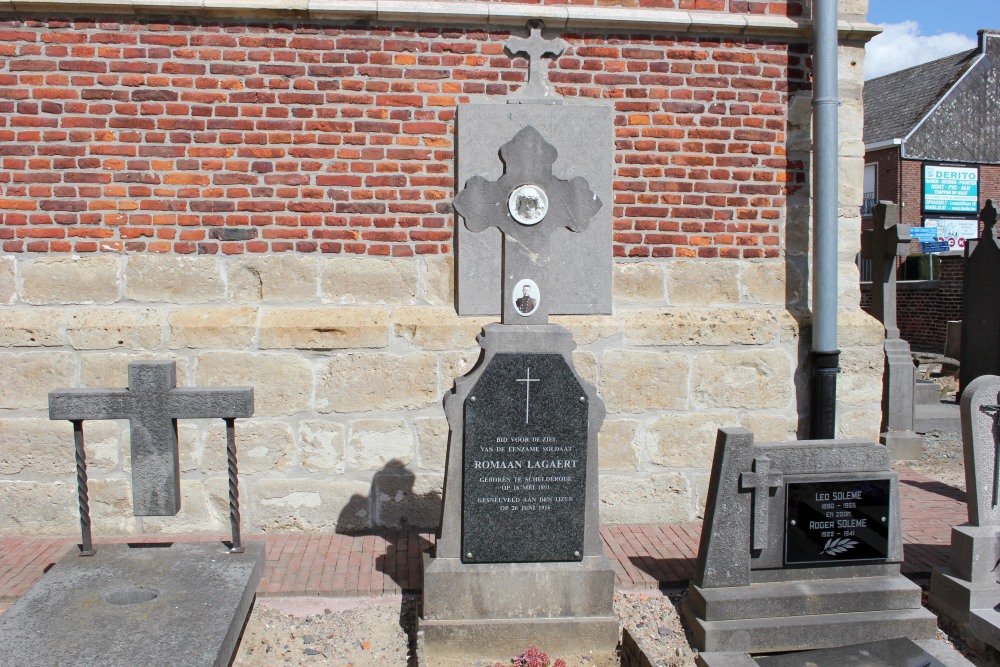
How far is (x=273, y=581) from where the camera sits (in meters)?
4.75

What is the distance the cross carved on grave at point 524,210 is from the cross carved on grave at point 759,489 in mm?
1269

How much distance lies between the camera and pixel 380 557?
516 centimetres

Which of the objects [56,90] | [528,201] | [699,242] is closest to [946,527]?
[699,242]

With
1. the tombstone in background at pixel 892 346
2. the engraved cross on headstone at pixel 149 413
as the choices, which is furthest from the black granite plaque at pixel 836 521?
the tombstone in background at pixel 892 346

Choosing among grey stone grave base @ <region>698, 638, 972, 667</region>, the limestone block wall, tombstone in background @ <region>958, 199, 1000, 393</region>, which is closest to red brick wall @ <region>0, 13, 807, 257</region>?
the limestone block wall

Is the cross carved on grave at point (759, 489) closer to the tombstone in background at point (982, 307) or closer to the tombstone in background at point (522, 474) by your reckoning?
the tombstone in background at point (522, 474)

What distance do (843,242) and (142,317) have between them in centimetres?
482

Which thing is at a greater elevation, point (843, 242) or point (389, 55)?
point (389, 55)

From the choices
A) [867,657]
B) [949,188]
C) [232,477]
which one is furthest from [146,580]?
[949,188]

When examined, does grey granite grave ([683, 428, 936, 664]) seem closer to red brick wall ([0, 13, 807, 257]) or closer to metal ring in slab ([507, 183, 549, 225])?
metal ring in slab ([507, 183, 549, 225])

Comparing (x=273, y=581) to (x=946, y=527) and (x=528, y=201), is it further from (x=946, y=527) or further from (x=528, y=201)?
(x=946, y=527)

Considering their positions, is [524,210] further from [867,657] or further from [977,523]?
[977,523]

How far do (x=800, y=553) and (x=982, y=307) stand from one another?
7024mm

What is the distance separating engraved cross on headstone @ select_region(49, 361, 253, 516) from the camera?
13.7 ft
